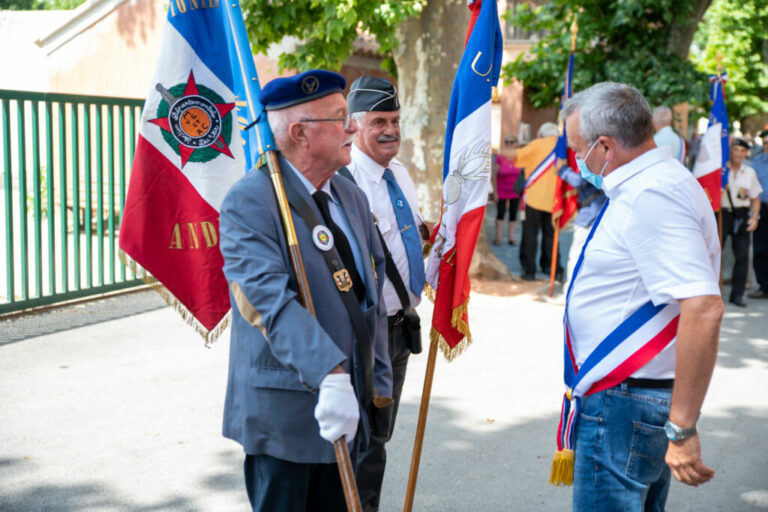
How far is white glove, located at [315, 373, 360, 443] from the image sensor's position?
7.64ft

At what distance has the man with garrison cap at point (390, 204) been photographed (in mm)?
3805

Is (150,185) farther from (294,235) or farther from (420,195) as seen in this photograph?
(420,195)

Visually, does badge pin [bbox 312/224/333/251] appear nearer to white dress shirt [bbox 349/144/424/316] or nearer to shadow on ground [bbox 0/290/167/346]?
white dress shirt [bbox 349/144/424/316]

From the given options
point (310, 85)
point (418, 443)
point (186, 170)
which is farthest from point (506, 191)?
point (310, 85)

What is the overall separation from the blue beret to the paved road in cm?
233

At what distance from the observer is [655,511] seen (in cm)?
284

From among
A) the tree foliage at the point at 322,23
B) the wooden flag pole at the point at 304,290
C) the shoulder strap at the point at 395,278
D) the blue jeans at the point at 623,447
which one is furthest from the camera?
the tree foliage at the point at 322,23

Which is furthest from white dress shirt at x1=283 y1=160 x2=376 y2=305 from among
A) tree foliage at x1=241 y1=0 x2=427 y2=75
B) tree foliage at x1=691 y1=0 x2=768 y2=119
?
tree foliage at x1=691 y1=0 x2=768 y2=119

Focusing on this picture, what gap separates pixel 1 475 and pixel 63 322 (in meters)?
3.56

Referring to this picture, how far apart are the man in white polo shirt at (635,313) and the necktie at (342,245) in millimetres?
745

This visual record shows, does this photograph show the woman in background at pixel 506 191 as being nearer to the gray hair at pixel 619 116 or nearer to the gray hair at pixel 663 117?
the gray hair at pixel 663 117

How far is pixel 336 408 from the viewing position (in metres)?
2.33

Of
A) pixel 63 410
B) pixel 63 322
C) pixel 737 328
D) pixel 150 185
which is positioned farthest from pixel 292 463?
pixel 737 328

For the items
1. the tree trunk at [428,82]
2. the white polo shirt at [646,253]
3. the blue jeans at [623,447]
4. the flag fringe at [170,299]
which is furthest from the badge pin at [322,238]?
the tree trunk at [428,82]
